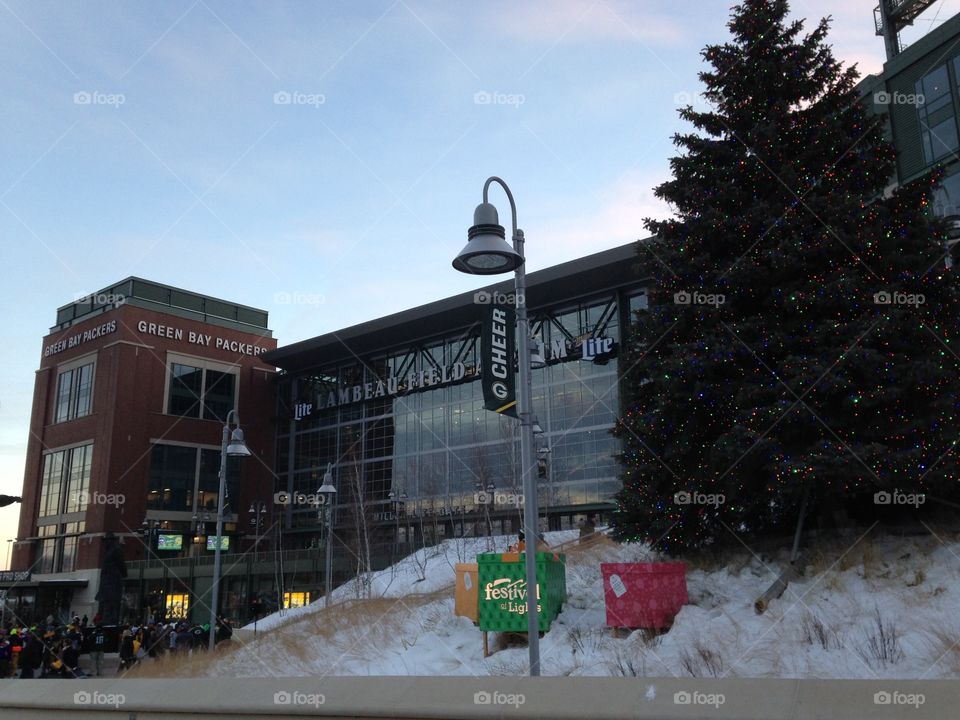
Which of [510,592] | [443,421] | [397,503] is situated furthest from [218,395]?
[510,592]

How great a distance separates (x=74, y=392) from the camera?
242 feet

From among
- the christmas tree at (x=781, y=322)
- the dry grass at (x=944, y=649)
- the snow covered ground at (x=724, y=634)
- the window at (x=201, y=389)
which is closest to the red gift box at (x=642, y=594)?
the snow covered ground at (x=724, y=634)

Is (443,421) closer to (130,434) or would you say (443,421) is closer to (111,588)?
(111,588)

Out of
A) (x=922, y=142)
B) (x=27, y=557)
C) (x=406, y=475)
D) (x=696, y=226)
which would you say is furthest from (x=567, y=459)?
(x=27, y=557)

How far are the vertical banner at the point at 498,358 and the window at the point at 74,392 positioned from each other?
66.7m

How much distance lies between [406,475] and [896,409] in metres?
50.2

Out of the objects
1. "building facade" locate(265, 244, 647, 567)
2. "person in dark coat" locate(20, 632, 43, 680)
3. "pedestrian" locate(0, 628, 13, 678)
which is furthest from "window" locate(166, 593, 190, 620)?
"person in dark coat" locate(20, 632, 43, 680)

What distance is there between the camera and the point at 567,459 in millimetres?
54312

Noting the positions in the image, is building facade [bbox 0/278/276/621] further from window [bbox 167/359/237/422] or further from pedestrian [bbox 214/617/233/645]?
pedestrian [bbox 214/617/233/645]

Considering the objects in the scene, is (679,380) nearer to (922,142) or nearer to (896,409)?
(896,409)

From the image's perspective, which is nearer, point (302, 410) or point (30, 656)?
point (30, 656)

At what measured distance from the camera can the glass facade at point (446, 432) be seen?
174 feet

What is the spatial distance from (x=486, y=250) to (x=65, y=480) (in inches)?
2743

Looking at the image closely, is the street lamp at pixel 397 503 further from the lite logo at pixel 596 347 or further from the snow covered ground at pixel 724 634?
the snow covered ground at pixel 724 634
